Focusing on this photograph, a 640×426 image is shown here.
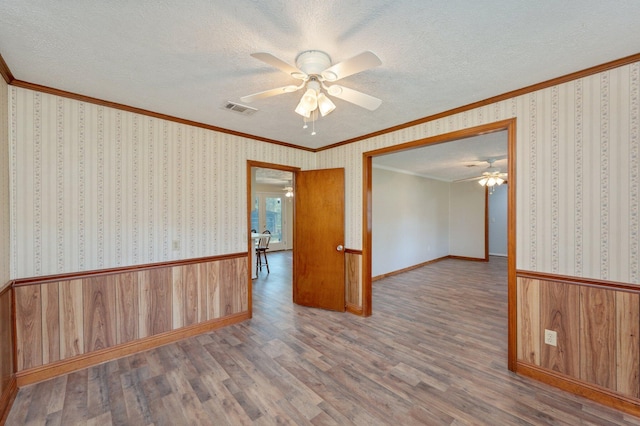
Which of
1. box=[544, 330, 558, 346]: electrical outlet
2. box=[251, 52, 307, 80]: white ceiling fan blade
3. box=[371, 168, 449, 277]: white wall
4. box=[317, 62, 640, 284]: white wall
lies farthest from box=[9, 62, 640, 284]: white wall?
box=[371, 168, 449, 277]: white wall

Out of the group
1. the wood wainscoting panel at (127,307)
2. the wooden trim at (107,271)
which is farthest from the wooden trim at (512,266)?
the wood wainscoting panel at (127,307)

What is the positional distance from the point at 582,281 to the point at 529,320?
53 centimetres

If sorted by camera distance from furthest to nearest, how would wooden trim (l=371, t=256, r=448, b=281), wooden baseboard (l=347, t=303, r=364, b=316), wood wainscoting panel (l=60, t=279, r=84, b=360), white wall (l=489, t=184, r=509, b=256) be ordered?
white wall (l=489, t=184, r=509, b=256) < wooden trim (l=371, t=256, r=448, b=281) < wooden baseboard (l=347, t=303, r=364, b=316) < wood wainscoting panel (l=60, t=279, r=84, b=360)

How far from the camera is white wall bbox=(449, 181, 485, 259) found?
294 inches

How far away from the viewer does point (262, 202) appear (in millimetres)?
9242

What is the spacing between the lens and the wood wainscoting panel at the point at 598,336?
191 centimetres

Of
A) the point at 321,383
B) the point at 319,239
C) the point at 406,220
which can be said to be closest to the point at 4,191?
the point at 321,383

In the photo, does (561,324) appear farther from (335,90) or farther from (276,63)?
(276,63)

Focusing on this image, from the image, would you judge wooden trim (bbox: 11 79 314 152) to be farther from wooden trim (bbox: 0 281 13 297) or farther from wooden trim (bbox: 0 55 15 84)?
wooden trim (bbox: 0 281 13 297)

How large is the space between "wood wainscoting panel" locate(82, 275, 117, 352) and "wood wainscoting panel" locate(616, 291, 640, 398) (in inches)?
173

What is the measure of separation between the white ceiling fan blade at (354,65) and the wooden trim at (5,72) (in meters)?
2.37

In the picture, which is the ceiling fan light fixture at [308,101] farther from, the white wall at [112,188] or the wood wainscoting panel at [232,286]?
the wood wainscoting panel at [232,286]

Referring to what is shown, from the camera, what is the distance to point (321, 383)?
216 centimetres

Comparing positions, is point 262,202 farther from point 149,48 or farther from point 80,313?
point 149,48
